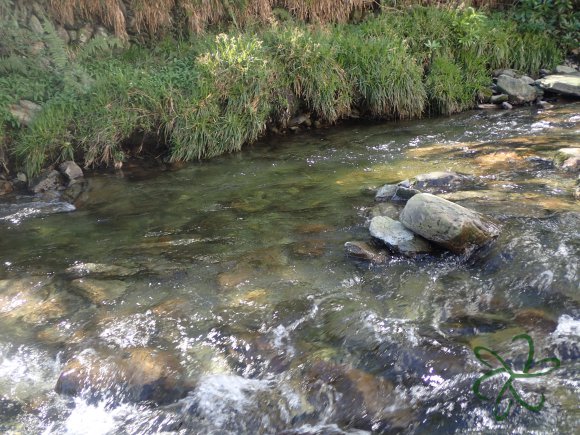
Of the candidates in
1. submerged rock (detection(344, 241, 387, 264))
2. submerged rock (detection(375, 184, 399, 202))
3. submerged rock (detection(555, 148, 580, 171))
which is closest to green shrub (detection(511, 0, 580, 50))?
submerged rock (detection(555, 148, 580, 171))

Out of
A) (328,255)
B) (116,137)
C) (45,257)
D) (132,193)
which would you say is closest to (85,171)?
(116,137)

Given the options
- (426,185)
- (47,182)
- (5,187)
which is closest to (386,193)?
(426,185)

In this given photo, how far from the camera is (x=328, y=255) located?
450 cm

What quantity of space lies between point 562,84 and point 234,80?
5.00 meters

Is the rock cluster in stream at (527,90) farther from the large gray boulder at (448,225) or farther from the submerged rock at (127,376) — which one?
the submerged rock at (127,376)

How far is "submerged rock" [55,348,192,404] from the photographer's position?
3264mm

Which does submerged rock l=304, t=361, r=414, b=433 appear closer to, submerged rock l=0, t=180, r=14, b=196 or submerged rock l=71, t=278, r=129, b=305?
submerged rock l=71, t=278, r=129, b=305

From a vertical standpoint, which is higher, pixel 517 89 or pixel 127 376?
pixel 517 89

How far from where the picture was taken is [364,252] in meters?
4.37

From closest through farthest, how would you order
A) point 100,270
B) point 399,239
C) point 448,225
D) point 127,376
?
point 127,376 → point 448,225 → point 399,239 → point 100,270

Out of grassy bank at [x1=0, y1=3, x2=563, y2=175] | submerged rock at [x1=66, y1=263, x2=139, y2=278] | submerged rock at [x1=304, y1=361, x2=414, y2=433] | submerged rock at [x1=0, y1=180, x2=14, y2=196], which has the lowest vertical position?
submerged rock at [x1=304, y1=361, x2=414, y2=433]

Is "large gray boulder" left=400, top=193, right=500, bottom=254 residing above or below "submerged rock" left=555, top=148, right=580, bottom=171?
above

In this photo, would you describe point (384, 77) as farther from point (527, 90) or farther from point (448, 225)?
point (448, 225)

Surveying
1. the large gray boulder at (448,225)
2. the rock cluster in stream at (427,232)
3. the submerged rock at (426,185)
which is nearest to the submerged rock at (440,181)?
the submerged rock at (426,185)
